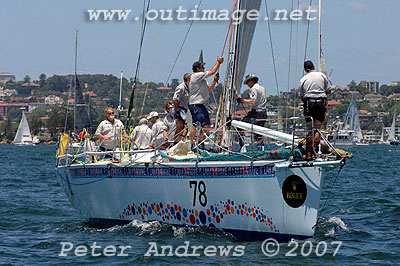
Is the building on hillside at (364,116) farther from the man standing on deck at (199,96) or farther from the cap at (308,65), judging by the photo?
the cap at (308,65)

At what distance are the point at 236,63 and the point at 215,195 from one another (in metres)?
2.63

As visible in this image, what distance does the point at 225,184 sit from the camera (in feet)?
37.0

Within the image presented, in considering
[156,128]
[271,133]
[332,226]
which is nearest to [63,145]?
[156,128]

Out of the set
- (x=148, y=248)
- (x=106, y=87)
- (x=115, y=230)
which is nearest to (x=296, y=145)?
(x=148, y=248)

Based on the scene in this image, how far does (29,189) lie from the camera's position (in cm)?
2258

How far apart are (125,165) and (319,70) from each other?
12.0ft

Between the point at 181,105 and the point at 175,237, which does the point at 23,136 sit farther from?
the point at 175,237

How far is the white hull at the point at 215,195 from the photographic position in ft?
35.3

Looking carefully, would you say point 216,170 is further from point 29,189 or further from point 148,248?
point 29,189

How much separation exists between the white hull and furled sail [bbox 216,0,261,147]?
4.33ft

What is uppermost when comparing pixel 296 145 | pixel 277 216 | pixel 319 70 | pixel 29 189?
pixel 319 70

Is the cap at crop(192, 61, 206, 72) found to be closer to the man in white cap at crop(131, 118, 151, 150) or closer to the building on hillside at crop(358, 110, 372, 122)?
the man in white cap at crop(131, 118, 151, 150)

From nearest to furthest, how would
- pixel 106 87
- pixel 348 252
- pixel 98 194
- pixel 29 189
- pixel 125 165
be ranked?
1. pixel 348 252
2. pixel 125 165
3. pixel 98 194
4. pixel 29 189
5. pixel 106 87

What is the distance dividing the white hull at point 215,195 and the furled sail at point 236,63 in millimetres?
1319
